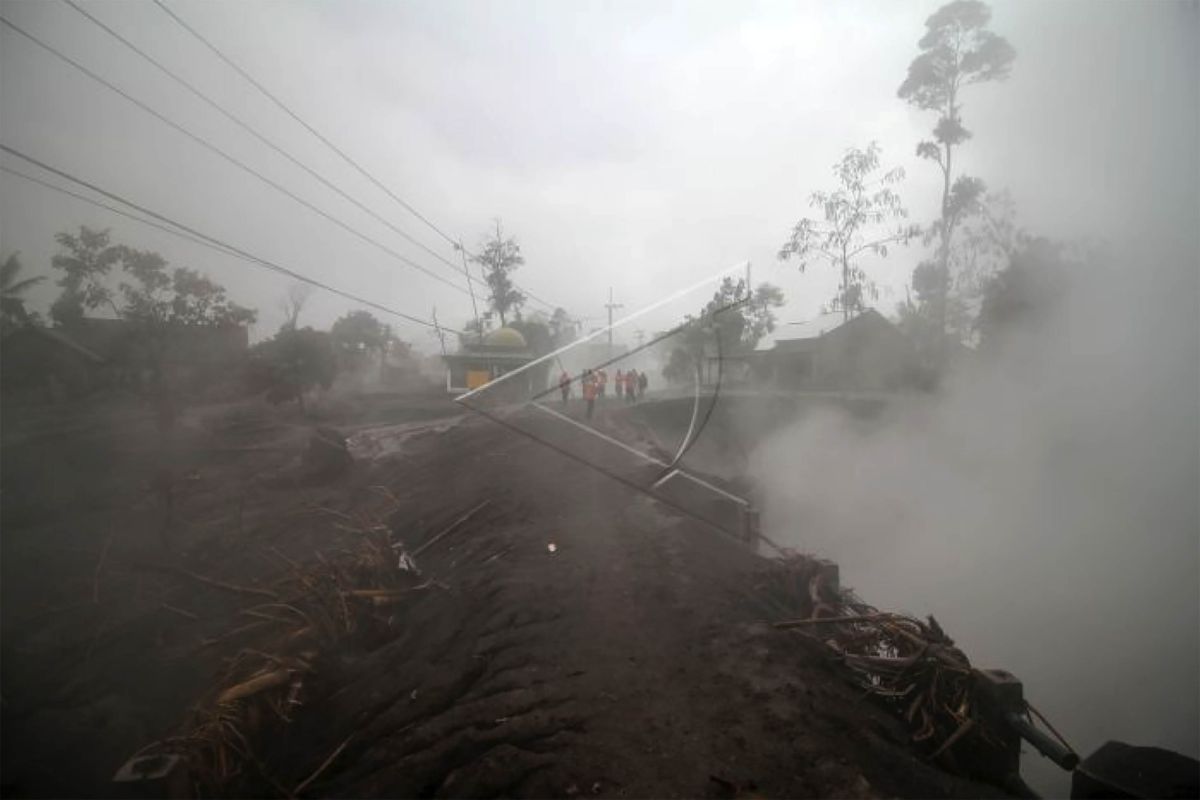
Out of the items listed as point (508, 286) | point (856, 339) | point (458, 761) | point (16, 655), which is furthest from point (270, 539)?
point (508, 286)

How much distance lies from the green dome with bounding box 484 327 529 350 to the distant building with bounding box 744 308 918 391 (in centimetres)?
1362

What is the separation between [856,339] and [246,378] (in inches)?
948

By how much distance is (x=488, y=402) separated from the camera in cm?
2408

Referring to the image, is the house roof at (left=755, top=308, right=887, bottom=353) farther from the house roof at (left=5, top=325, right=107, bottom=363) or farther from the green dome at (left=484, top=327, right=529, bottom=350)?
the house roof at (left=5, top=325, right=107, bottom=363)

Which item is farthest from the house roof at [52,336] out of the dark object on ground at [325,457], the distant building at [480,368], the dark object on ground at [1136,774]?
the dark object on ground at [1136,774]

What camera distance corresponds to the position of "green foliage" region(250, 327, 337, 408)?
18.5 m

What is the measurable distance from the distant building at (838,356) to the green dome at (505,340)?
1362 centimetres

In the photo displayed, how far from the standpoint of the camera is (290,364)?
1959 centimetres

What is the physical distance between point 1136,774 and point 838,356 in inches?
858

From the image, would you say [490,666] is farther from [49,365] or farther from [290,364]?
[290,364]

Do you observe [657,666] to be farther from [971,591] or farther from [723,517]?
[971,591]

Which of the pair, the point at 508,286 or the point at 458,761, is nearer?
the point at 458,761

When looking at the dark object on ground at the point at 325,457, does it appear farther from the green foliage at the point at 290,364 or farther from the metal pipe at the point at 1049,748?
the metal pipe at the point at 1049,748

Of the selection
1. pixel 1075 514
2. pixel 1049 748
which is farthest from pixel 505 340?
pixel 1049 748
